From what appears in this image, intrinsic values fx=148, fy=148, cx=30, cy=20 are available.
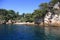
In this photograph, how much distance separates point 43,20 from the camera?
282 feet

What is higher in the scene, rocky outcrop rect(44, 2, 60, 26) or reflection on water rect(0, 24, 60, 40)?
rocky outcrop rect(44, 2, 60, 26)

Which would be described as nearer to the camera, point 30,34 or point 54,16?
point 30,34

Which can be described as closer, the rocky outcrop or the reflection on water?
the reflection on water

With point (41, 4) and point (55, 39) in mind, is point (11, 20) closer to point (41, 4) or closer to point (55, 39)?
point (41, 4)

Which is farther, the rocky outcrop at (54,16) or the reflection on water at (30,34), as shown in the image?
the rocky outcrop at (54,16)

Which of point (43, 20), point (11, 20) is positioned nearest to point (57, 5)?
point (43, 20)

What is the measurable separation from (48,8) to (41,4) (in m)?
8.00

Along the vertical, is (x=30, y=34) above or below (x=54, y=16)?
below

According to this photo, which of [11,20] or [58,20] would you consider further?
[11,20]

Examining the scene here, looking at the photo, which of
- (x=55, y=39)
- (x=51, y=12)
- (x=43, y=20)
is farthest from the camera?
(x=43, y=20)

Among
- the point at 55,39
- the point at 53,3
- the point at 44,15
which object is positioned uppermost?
the point at 53,3

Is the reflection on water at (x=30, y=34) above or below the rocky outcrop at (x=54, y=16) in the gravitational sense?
below

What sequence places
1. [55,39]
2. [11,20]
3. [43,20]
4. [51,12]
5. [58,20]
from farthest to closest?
[11,20], [43,20], [51,12], [58,20], [55,39]

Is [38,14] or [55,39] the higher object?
[38,14]
